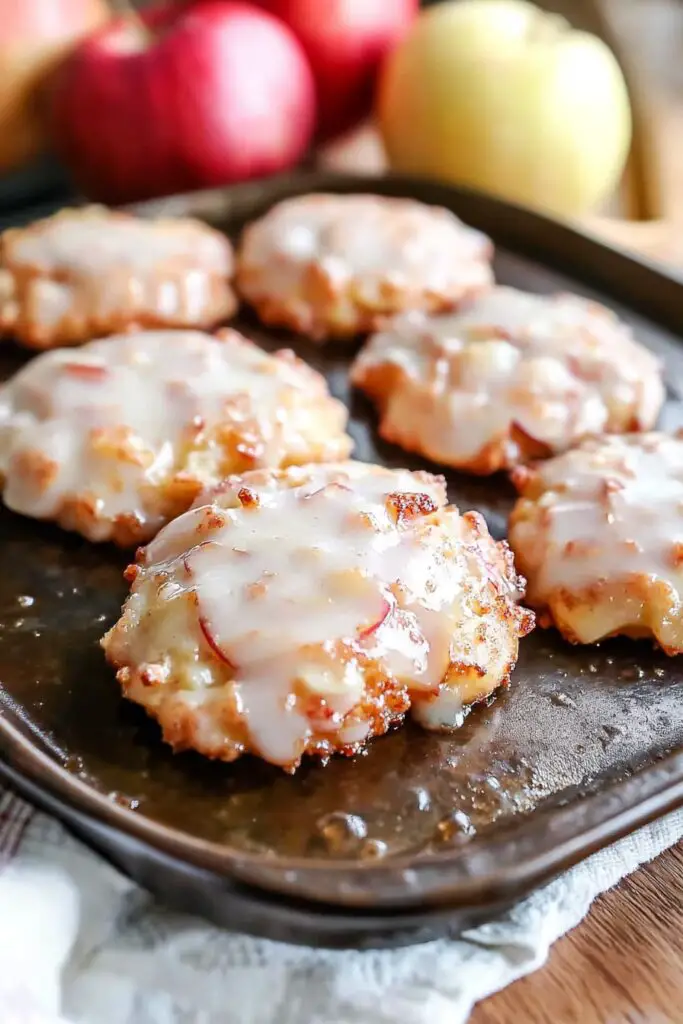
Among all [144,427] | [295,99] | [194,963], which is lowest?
[194,963]

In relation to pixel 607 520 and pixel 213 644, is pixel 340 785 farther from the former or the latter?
pixel 607 520

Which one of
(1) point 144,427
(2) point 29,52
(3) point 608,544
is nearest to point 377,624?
(3) point 608,544

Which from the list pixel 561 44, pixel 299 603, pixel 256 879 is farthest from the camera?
pixel 561 44

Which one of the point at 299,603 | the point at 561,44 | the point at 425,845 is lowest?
the point at 425,845

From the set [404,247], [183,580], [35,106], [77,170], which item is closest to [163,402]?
[183,580]

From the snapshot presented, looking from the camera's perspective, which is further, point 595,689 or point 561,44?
point 561,44

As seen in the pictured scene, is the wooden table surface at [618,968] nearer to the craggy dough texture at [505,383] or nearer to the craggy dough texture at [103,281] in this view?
the craggy dough texture at [505,383]

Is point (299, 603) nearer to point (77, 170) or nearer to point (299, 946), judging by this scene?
point (299, 946)
